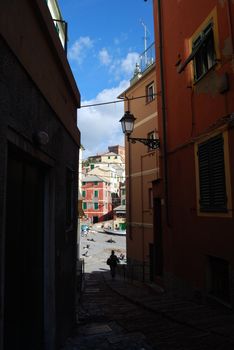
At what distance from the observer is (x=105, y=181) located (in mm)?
78750

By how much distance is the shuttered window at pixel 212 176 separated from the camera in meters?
8.12

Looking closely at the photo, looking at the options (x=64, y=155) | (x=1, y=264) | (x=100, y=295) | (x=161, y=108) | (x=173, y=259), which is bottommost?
(x=100, y=295)

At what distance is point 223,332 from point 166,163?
6.46m

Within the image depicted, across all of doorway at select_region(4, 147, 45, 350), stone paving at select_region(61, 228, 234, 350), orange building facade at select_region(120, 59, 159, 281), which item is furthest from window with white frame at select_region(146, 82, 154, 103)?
doorway at select_region(4, 147, 45, 350)

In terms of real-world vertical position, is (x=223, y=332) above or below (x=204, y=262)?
below

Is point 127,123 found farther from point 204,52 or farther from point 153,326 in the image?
point 153,326

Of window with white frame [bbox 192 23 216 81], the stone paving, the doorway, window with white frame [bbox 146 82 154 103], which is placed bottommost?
the stone paving

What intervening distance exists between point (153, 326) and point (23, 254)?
375 centimetres

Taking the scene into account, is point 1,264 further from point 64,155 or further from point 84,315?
point 84,315

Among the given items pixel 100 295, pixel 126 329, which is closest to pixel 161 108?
pixel 100 295

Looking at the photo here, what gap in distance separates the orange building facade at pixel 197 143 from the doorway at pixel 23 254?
4345 mm

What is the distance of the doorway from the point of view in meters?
3.67

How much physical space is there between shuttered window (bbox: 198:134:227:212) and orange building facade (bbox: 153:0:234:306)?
21mm

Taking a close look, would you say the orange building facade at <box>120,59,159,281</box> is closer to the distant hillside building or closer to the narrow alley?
the narrow alley
